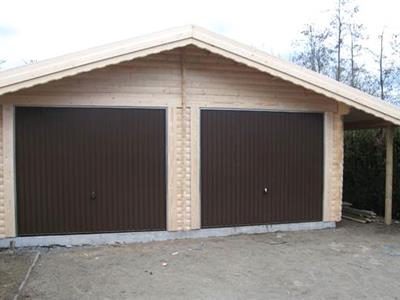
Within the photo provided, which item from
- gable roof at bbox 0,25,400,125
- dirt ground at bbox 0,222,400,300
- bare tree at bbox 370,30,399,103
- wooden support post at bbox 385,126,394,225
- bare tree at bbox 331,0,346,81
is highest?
bare tree at bbox 331,0,346,81

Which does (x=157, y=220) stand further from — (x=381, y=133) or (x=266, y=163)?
(x=381, y=133)

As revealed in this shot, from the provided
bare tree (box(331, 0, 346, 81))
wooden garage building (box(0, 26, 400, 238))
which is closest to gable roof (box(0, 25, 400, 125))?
wooden garage building (box(0, 26, 400, 238))

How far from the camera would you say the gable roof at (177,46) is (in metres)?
6.03

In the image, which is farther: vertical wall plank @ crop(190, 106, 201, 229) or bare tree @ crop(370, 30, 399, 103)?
bare tree @ crop(370, 30, 399, 103)

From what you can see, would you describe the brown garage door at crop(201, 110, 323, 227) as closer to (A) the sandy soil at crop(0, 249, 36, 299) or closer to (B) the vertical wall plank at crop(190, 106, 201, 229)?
Result: (B) the vertical wall plank at crop(190, 106, 201, 229)

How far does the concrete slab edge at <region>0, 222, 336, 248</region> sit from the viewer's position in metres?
6.79

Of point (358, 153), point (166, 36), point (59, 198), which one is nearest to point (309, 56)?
point (358, 153)

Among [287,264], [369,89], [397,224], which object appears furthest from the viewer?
[369,89]

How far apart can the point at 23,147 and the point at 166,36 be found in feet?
9.60

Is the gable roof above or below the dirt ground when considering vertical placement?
above

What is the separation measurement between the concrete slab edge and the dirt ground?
22 centimetres

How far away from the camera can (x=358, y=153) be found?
1033cm

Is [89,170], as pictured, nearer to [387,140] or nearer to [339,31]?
[387,140]

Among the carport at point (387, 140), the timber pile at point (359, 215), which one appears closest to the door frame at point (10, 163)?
the carport at point (387, 140)
